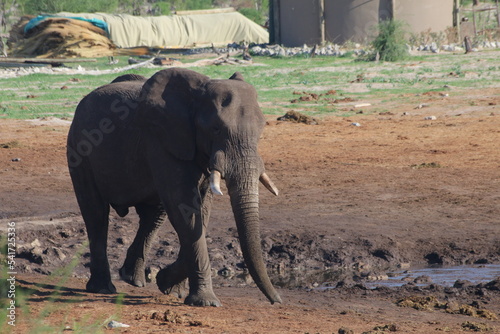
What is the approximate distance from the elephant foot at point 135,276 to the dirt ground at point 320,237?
0.29ft

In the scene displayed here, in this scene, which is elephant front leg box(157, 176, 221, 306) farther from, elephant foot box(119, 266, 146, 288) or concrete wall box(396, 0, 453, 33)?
concrete wall box(396, 0, 453, 33)

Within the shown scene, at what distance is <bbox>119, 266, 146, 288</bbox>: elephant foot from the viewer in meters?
7.55

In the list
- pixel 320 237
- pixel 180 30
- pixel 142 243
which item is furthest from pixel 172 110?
pixel 180 30

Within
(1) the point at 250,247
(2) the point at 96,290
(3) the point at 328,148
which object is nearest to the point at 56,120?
(3) the point at 328,148

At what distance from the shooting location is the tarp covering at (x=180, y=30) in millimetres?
39656

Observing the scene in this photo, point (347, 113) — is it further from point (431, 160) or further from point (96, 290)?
point (96, 290)

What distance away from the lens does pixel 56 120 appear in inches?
674

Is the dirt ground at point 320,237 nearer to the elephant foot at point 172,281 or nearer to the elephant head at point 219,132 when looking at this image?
the elephant foot at point 172,281

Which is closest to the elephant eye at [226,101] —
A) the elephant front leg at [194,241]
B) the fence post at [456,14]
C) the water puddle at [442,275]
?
the elephant front leg at [194,241]

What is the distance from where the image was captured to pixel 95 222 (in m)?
7.28

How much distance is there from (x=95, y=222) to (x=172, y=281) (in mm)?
903

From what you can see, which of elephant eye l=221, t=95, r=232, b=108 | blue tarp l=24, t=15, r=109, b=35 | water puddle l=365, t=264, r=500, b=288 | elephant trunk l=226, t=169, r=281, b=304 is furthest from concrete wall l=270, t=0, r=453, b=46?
elephant trunk l=226, t=169, r=281, b=304

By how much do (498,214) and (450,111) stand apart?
798cm

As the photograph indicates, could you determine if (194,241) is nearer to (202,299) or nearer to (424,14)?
(202,299)
